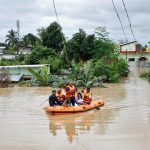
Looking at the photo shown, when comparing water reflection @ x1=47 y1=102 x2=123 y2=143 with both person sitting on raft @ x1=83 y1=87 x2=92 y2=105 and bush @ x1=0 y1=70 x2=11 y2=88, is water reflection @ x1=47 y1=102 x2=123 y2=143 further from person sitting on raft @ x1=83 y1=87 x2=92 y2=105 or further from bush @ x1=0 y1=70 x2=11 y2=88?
bush @ x1=0 y1=70 x2=11 y2=88

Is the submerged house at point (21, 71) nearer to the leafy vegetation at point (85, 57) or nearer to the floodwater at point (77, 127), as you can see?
the leafy vegetation at point (85, 57)

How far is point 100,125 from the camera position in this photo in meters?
16.5

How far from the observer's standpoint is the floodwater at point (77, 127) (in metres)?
13.0

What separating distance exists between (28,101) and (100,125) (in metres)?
8.91

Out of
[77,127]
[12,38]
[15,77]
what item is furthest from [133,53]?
[77,127]

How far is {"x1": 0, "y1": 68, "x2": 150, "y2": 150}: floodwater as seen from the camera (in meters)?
13.0

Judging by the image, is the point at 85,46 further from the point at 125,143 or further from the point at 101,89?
the point at 125,143

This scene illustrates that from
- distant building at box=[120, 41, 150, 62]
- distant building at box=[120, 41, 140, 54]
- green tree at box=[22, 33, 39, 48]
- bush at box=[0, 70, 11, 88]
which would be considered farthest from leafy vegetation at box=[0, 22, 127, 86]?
green tree at box=[22, 33, 39, 48]

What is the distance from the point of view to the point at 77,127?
53.1 ft

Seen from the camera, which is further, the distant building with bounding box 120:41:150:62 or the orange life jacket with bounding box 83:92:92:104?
the distant building with bounding box 120:41:150:62

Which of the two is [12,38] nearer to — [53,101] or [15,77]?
[15,77]

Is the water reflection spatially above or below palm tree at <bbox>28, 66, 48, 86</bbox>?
below

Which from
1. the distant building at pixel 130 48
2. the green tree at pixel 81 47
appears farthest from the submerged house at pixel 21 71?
the distant building at pixel 130 48

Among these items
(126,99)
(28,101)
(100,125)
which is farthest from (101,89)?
(100,125)
